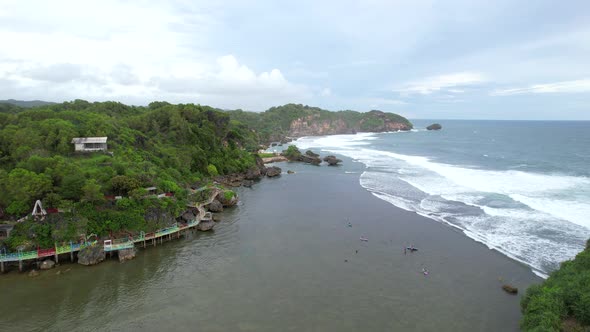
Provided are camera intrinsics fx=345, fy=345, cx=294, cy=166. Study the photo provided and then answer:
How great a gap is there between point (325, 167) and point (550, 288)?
6135 cm

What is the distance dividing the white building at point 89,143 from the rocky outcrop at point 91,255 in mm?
16127

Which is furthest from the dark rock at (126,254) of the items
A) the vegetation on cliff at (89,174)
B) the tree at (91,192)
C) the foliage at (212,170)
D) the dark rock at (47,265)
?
the foliage at (212,170)

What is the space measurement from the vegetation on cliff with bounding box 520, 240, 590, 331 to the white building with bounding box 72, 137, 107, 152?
4372cm

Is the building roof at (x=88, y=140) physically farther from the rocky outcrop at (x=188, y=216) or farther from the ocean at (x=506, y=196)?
the ocean at (x=506, y=196)

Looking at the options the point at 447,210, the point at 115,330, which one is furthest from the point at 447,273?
the point at 115,330

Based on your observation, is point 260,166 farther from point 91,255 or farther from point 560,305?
point 560,305

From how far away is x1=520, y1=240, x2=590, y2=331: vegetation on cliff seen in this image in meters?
17.8

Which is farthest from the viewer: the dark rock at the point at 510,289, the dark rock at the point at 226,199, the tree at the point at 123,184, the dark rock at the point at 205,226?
the dark rock at the point at 226,199

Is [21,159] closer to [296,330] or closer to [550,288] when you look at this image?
[296,330]

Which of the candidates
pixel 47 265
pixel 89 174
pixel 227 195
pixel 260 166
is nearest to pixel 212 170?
pixel 227 195

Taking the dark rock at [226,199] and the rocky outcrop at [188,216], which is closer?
the rocky outcrop at [188,216]

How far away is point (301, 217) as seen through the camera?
42656 mm

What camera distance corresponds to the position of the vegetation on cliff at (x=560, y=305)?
1783cm

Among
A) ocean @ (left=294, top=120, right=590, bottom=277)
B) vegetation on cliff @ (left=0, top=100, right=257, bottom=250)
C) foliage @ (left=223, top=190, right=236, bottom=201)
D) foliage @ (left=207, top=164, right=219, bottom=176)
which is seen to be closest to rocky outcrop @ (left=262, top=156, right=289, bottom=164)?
ocean @ (left=294, top=120, right=590, bottom=277)
